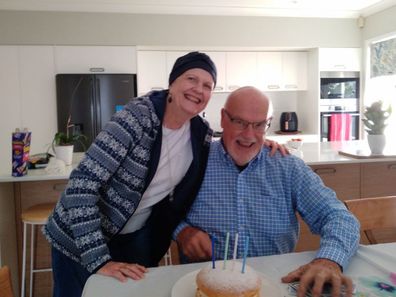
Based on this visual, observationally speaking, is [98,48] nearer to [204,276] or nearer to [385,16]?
[385,16]

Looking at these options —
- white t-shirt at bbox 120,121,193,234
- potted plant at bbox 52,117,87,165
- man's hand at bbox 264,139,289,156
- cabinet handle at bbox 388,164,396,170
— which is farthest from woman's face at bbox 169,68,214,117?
cabinet handle at bbox 388,164,396,170

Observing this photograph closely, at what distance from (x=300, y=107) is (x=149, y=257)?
14.8 feet

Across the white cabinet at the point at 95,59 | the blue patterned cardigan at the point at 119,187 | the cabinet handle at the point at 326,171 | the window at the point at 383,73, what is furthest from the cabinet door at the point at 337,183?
the white cabinet at the point at 95,59

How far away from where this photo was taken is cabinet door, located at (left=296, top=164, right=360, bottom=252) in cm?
253

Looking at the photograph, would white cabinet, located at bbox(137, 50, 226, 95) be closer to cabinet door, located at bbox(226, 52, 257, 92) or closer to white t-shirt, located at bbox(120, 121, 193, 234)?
cabinet door, located at bbox(226, 52, 257, 92)

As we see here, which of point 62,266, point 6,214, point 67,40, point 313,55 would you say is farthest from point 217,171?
point 313,55

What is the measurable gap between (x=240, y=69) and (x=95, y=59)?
1.91m

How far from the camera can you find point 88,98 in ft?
14.1

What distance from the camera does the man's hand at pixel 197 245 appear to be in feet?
4.10

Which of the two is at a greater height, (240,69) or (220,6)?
(220,6)

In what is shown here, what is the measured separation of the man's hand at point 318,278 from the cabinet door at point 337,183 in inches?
63.7

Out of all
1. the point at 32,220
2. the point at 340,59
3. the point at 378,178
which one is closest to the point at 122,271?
the point at 32,220

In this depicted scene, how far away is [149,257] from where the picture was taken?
1.44m

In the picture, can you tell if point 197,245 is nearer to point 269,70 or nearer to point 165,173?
point 165,173
